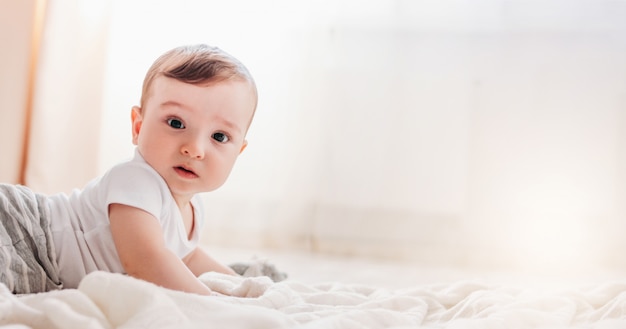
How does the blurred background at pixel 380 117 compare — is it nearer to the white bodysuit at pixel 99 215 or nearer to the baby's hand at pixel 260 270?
the baby's hand at pixel 260 270

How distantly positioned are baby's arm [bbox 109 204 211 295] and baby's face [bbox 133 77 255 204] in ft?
0.36

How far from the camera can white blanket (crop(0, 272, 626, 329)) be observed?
832 millimetres

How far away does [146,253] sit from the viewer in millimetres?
1107

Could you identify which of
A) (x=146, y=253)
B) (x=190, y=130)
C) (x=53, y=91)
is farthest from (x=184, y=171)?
(x=53, y=91)

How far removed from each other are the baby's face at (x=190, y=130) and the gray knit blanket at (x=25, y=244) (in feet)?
0.61

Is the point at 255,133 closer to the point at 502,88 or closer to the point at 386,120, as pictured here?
the point at 386,120

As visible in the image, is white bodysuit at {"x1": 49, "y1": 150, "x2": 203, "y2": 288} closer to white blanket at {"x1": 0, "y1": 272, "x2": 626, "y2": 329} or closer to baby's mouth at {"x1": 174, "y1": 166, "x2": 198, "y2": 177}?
baby's mouth at {"x1": 174, "y1": 166, "x2": 198, "y2": 177}

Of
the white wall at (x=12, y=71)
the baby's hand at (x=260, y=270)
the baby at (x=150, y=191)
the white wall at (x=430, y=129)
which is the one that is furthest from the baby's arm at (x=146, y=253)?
the white wall at (x=12, y=71)

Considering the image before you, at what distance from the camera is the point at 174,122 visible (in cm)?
123

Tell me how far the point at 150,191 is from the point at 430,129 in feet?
4.82

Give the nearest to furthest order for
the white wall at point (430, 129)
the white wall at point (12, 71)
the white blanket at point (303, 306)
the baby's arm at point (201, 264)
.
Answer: the white blanket at point (303, 306)
the baby's arm at point (201, 264)
the white wall at point (430, 129)
the white wall at point (12, 71)

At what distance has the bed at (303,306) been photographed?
2.73 ft

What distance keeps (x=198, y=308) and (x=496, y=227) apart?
1.71 metres

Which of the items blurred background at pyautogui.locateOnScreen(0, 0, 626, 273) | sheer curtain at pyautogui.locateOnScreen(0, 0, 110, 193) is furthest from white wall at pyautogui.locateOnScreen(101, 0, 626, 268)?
sheer curtain at pyautogui.locateOnScreen(0, 0, 110, 193)
